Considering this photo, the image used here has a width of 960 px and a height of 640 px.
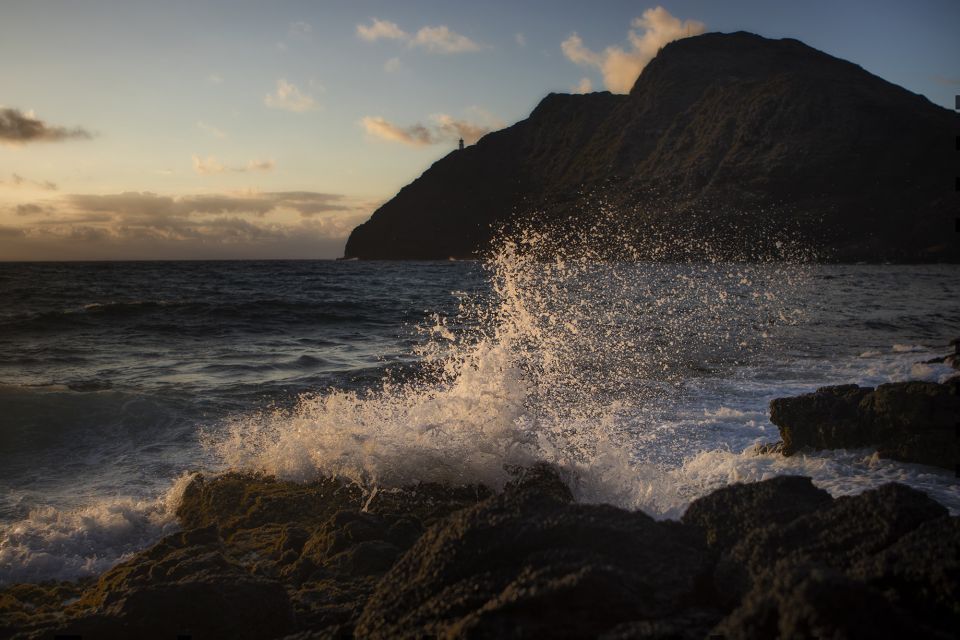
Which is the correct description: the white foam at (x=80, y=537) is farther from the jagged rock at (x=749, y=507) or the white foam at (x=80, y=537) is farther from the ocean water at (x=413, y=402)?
the jagged rock at (x=749, y=507)

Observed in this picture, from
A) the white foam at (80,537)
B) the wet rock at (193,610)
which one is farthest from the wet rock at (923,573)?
the white foam at (80,537)

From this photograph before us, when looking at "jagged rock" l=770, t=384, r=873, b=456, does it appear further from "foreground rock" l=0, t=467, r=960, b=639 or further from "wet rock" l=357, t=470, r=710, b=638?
"wet rock" l=357, t=470, r=710, b=638

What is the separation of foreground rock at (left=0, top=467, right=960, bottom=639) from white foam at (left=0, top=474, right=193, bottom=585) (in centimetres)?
38

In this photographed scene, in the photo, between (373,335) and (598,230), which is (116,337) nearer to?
(373,335)

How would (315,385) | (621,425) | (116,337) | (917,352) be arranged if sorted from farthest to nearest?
1. (116,337)
2. (917,352)
3. (315,385)
4. (621,425)

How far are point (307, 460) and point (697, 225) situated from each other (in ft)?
284

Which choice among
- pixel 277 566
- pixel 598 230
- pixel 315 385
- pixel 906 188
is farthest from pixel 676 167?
pixel 277 566

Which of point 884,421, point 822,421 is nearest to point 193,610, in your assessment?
point 822,421

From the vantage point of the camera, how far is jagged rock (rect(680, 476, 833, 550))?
3.50 meters

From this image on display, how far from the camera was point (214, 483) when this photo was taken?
6.03 meters

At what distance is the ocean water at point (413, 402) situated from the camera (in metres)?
5.74

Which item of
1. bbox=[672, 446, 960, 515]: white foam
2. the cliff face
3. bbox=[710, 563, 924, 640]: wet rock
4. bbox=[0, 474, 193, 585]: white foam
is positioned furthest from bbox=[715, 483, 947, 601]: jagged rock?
the cliff face

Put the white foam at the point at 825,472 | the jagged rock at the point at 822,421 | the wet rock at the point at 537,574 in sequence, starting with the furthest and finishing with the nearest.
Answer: the jagged rock at the point at 822,421 < the white foam at the point at 825,472 < the wet rock at the point at 537,574

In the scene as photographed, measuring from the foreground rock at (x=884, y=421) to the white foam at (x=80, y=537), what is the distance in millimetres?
6068
